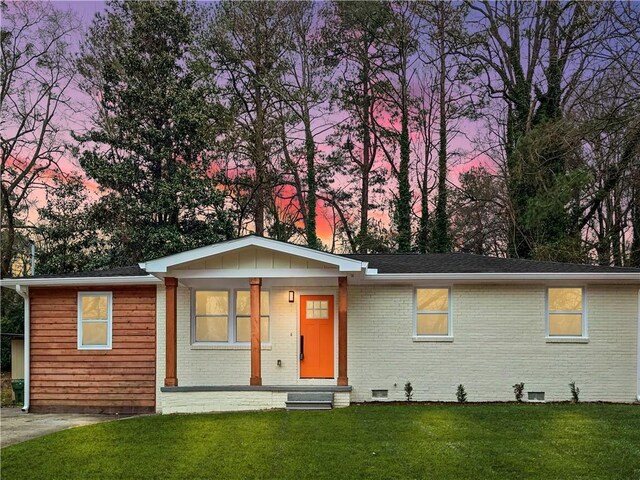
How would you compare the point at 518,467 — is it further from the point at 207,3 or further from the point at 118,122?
the point at 207,3

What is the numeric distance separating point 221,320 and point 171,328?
1.40 metres

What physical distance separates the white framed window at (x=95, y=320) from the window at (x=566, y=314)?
991 cm

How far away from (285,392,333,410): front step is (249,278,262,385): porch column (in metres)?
0.82

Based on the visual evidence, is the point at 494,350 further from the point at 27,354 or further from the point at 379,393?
the point at 27,354

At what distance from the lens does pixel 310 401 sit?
38.0 ft

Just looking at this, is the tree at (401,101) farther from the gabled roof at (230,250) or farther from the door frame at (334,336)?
the gabled roof at (230,250)

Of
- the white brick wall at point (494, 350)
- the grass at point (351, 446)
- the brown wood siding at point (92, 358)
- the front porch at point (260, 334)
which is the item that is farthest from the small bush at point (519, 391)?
the brown wood siding at point (92, 358)

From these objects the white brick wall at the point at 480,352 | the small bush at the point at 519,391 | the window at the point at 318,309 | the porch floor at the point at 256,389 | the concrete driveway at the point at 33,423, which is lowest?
the concrete driveway at the point at 33,423

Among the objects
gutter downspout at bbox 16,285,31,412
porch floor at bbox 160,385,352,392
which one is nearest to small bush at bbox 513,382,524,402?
porch floor at bbox 160,385,352,392

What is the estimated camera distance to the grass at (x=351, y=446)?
7.41 meters

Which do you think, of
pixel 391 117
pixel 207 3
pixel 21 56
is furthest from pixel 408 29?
pixel 21 56

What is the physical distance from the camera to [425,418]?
10.4 meters

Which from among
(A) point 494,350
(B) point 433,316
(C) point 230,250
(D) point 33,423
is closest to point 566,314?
(A) point 494,350

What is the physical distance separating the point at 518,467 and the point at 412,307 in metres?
5.67
